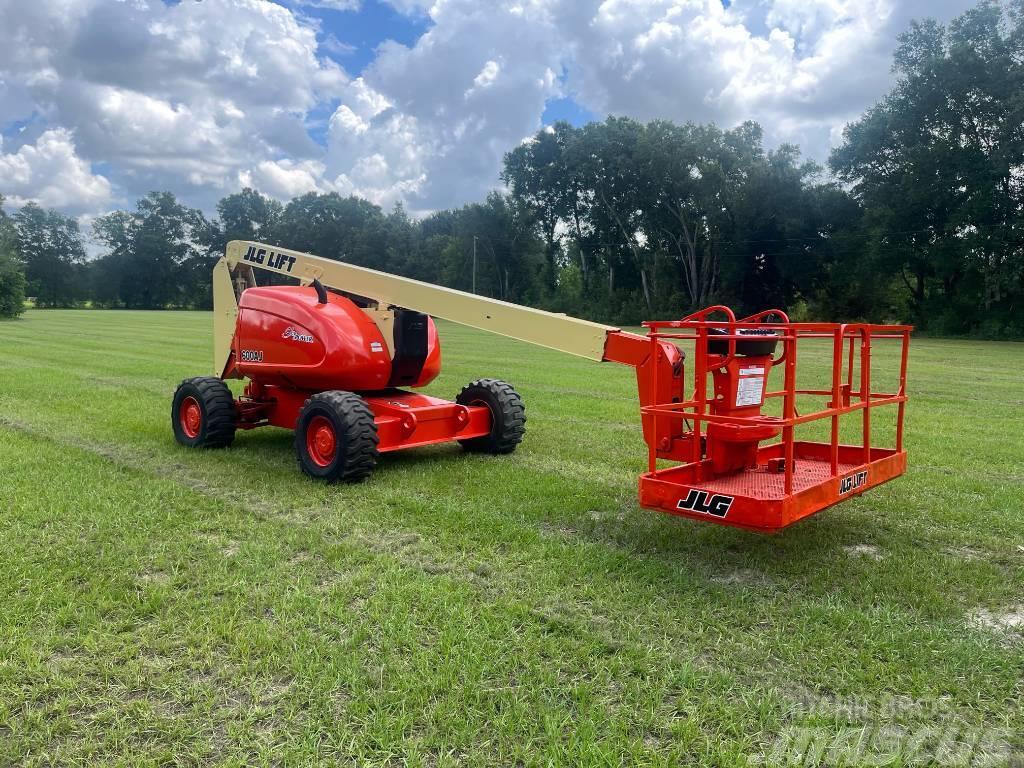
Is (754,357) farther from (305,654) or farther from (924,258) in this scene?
(924,258)

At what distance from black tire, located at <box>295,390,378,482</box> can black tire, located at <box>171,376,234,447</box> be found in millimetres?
1616

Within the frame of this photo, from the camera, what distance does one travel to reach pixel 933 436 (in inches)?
363

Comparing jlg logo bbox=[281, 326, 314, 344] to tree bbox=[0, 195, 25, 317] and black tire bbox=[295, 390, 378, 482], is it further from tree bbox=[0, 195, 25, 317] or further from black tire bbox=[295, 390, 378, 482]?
tree bbox=[0, 195, 25, 317]

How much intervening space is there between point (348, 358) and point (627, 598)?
13.2 feet

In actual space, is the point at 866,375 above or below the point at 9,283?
below

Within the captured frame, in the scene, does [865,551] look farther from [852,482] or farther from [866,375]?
[866,375]

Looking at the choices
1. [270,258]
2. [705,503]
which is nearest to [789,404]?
[705,503]

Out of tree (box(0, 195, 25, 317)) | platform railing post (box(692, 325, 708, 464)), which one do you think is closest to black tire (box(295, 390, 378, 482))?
platform railing post (box(692, 325, 708, 464))

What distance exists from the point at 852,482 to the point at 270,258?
668 centimetres

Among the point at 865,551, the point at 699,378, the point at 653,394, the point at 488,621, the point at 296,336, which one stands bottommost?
the point at 488,621

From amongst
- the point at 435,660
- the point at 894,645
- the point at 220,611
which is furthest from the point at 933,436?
the point at 220,611

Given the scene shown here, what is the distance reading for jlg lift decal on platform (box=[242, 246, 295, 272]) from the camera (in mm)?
8398

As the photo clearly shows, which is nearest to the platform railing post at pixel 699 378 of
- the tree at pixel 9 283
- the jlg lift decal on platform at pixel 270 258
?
the jlg lift decal on platform at pixel 270 258

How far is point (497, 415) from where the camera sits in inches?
309
